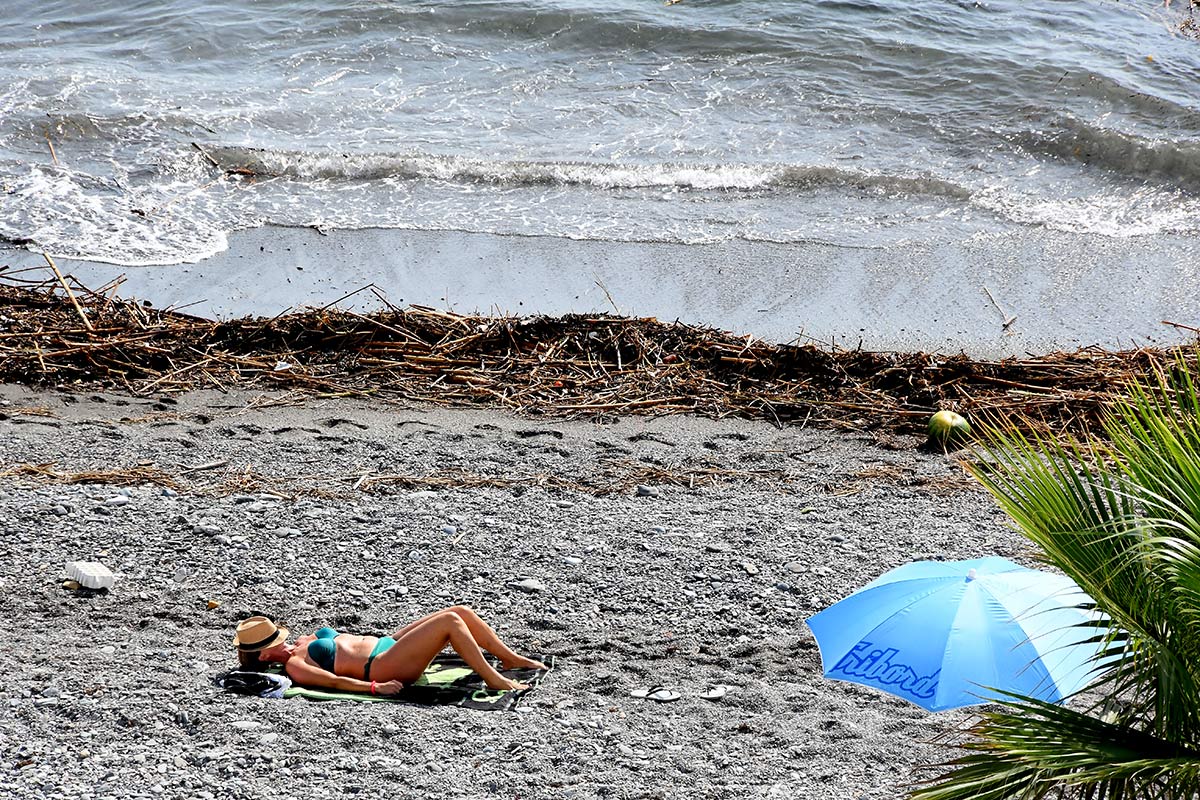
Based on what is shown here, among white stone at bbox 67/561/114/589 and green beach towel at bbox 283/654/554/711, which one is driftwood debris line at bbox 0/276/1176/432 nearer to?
white stone at bbox 67/561/114/589

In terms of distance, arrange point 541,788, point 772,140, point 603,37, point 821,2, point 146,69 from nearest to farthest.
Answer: point 541,788 → point 772,140 → point 146,69 → point 603,37 → point 821,2

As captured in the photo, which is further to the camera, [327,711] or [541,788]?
[327,711]

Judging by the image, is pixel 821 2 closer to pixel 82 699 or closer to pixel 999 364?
pixel 999 364

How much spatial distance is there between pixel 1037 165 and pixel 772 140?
312cm

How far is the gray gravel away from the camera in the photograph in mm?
4156

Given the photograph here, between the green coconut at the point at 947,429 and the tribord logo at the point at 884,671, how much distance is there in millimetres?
3284

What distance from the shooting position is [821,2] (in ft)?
57.1

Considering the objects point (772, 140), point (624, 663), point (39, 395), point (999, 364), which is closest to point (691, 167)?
point (772, 140)

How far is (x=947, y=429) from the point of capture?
7.27 meters

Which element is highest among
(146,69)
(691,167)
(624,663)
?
(146,69)

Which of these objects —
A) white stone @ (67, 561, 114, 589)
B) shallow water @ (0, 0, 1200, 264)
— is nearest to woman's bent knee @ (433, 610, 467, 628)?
white stone @ (67, 561, 114, 589)

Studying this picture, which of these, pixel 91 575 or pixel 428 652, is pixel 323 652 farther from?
pixel 91 575

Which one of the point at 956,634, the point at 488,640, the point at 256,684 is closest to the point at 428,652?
the point at 488,640

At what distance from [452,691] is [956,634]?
2.10m
